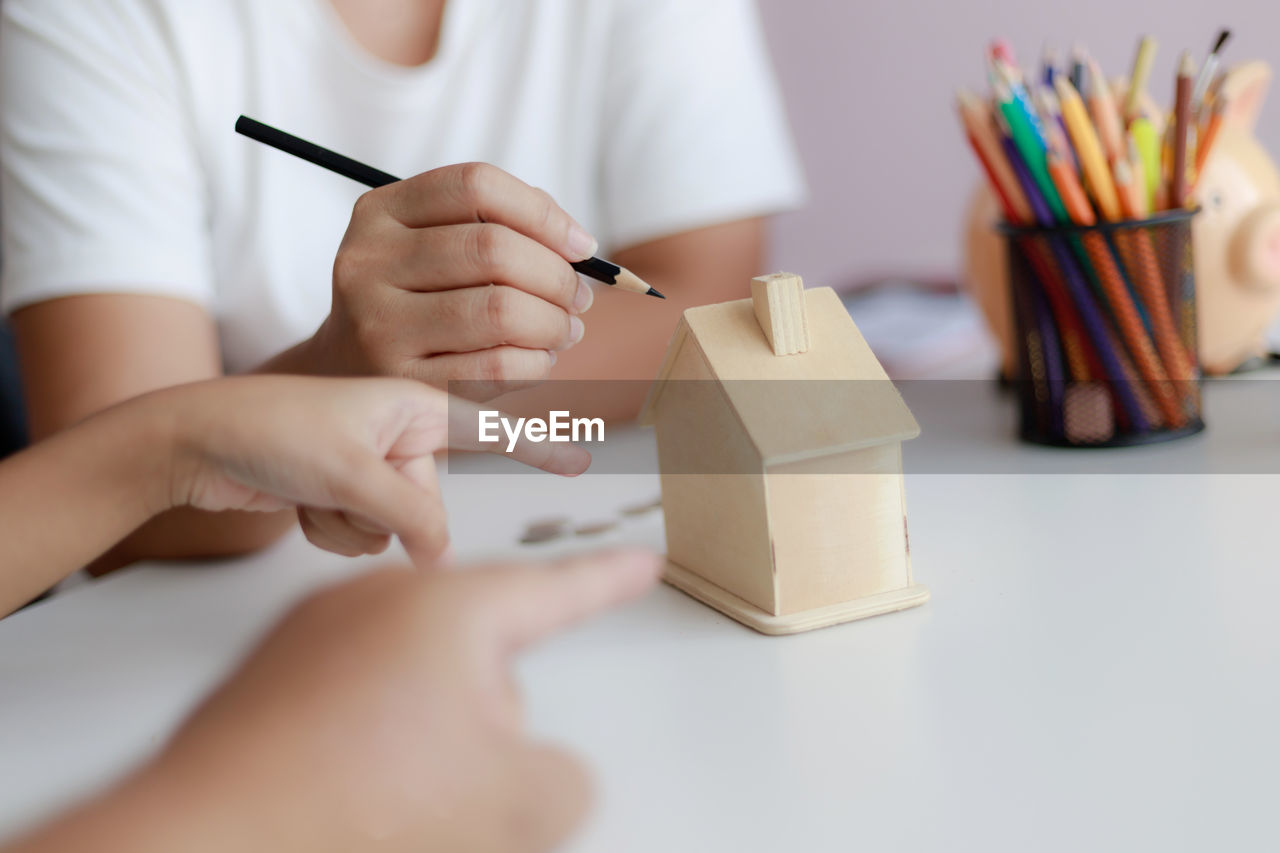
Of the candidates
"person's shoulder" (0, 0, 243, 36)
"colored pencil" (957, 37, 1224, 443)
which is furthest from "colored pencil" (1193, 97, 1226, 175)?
"person's shoulder" (0, 0, 243, 36)

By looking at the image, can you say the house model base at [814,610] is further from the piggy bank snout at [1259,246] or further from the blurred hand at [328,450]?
the piggy bank snout at [1259,246]

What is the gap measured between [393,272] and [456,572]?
0.27 metres

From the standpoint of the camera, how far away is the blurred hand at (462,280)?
17.0 inches

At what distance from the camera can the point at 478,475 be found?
0.63 m

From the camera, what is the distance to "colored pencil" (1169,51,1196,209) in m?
0.53

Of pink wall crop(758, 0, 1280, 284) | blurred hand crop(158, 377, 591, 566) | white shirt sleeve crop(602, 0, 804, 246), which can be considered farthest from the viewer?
pink wall crop(758, 0, 1280, 284)

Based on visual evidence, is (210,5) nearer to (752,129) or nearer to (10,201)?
(10,201)

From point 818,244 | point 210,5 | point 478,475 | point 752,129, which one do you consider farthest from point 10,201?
point 818,244

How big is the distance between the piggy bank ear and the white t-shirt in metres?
0.32

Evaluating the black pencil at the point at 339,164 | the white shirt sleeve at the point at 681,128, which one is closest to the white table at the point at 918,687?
the black pencil at the point at 339,164

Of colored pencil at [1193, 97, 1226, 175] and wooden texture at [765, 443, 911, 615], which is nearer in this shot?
wooden texture at [765, 443, 911, 615]

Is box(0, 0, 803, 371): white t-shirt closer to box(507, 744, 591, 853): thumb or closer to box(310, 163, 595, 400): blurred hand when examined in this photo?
box(310, 163, 595, 400): blurred hand

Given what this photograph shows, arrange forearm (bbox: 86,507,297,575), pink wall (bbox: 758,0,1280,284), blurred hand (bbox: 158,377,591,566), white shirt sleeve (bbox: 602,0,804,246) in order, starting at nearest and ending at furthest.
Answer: blurred hand (bbox: 158,377,591,566), forearm (bbox: 86,507,297,575), white shirt sleeve (bbox: 602,0,804,246), pink wall (bbox: 758,0,1280,284)

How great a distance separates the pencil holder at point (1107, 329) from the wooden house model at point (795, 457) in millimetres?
207
